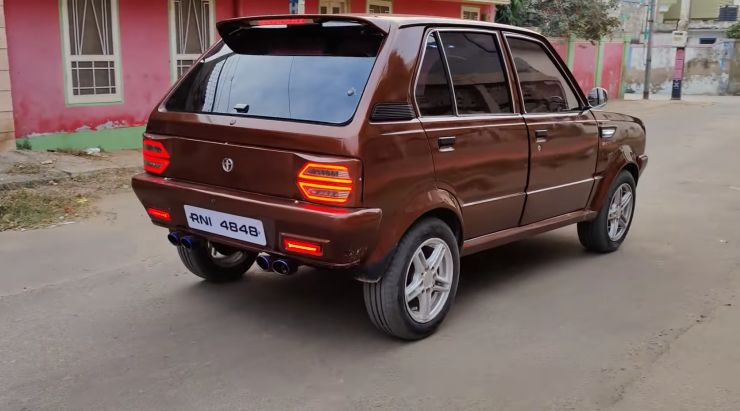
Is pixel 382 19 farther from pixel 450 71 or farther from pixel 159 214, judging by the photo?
pixel 159 214

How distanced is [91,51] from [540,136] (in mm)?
7850

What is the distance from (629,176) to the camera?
618 cm

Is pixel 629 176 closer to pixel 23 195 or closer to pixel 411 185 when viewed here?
pixel 411 185

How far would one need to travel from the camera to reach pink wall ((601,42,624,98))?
2705cm

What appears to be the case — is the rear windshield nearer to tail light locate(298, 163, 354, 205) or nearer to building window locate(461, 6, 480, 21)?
tail light locate(298, 163, 354, 205)

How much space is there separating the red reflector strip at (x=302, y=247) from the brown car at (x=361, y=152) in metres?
0.01

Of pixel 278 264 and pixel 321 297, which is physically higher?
pixel 278 264

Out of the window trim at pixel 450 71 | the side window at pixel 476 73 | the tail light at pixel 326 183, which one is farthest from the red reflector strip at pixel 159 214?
the side window at pixel 476 73

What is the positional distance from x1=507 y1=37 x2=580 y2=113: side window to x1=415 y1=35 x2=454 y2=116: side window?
2.76ft

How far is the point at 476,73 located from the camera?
457 cm

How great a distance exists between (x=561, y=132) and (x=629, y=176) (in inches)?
53.6

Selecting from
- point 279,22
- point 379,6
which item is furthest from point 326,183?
point 379,6

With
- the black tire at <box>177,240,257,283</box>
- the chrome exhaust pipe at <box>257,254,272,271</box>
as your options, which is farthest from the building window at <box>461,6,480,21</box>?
the chrome exhaust pipe at <box>257,254,272,271</box>

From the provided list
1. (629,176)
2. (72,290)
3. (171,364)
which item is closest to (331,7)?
(629,176)
